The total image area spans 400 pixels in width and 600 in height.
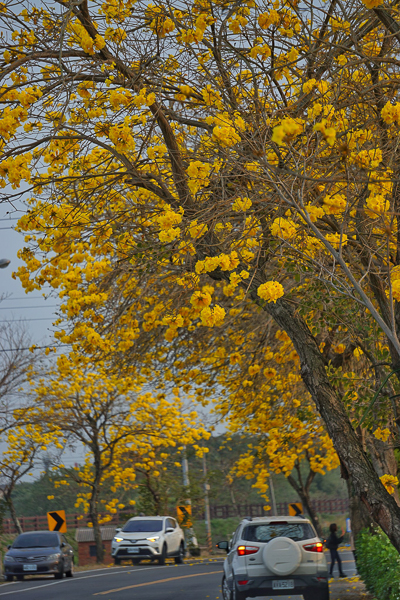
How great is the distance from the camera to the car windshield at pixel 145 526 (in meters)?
20.1

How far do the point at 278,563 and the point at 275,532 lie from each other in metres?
0.49

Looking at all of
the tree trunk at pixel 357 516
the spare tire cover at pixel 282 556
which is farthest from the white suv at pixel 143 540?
the spare tire cover at pixel 282 556

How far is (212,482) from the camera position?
2880cm

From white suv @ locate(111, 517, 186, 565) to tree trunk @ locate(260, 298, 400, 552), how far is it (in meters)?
13.5

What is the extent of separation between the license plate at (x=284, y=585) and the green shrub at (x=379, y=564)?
1066 mm

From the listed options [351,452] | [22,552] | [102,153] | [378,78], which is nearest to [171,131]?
[102,153]

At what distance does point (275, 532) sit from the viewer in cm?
1000

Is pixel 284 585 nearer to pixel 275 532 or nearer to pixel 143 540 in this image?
pixel 275 532

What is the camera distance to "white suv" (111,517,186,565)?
1983 centimetres

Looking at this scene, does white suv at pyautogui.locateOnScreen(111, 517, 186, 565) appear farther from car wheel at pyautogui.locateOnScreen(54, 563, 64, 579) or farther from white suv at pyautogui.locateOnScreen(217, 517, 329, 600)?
white suv at pyautogui.locateOnScreen(217, 517, 329, 600)

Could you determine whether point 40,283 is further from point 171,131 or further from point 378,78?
point 378,78

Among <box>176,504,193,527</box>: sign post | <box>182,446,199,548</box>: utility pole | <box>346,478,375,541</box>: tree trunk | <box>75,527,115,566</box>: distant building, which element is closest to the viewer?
<box>346,478,375,541</box>: tree trunk

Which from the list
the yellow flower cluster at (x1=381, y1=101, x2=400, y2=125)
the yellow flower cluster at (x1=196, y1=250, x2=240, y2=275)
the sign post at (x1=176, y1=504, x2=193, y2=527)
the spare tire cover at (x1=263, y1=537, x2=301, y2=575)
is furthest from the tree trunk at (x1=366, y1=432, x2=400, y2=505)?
the sign post at (x1=176, y1=504, x2=193, y2=527)

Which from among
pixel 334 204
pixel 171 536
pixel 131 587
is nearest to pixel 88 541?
pixel 171 536
